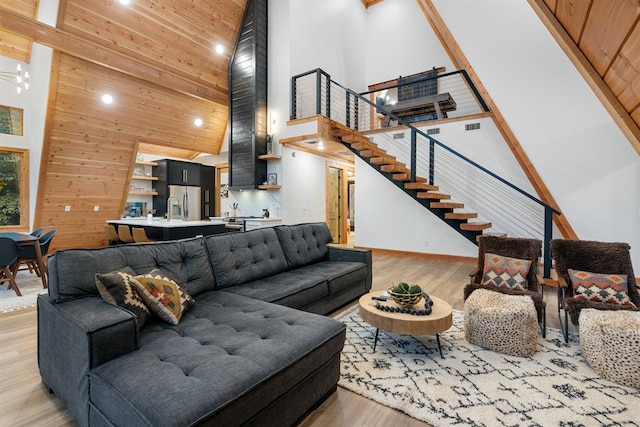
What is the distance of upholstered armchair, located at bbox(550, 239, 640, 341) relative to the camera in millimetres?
2516

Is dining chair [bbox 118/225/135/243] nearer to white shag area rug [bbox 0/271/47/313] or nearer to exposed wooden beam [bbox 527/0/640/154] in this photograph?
white shag area rug [bbox 0/271/47/313]

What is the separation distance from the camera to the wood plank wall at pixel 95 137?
547 cm

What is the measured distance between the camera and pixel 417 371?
2.13 meters

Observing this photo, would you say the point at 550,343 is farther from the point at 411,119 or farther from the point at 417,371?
the point at 411,119

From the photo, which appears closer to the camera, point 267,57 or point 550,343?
point 550,343

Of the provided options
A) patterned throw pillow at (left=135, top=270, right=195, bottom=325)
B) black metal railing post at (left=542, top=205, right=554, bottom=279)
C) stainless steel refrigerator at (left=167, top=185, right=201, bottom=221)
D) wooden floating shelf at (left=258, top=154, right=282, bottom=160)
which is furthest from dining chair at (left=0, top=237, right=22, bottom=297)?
black metal railing post at (left=542, top=205, right=554, bottom=279)

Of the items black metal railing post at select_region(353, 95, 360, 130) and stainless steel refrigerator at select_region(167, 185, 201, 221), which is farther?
stainless steel refrigerator at select_region(167, 185, 201, 221)

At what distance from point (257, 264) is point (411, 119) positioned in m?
5.56

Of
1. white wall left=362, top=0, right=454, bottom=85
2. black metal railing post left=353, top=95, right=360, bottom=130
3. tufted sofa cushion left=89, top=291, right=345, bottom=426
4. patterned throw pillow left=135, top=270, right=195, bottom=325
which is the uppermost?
white wall left=362, top=0, right=454, bottom=85

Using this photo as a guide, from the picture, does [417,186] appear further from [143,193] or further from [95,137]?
[143,193]

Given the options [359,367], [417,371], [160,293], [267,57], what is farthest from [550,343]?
[267,57]

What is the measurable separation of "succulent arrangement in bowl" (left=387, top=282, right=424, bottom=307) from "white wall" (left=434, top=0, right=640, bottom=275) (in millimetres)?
3913

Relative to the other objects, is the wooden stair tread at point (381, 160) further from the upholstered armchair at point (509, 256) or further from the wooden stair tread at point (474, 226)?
the upholstered armchair at point (509, 256)

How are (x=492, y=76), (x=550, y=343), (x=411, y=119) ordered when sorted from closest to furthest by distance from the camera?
1. (x=550, y=343)
2. (x=492, y=76)
3. (x=411, y=119)
